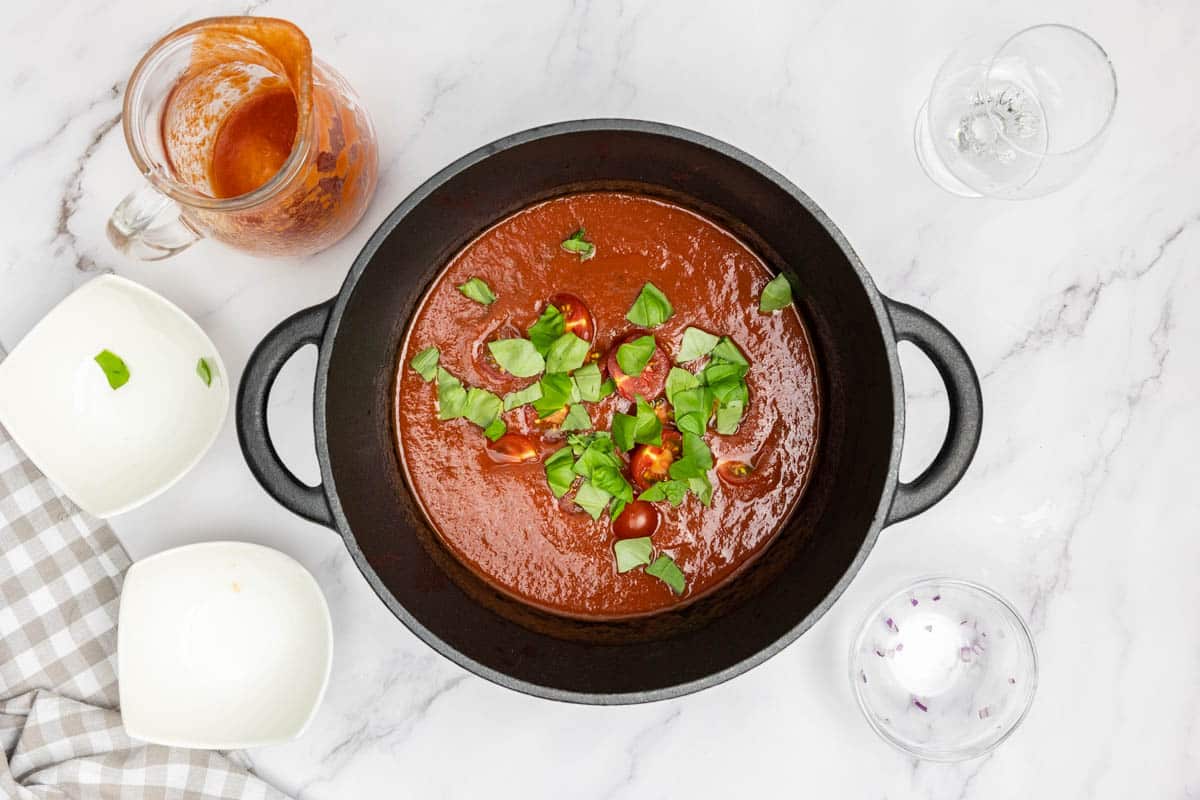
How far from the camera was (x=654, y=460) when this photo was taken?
1.58 meters

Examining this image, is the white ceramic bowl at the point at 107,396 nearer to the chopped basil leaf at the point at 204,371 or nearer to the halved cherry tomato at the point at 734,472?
the chopped basil leaf at the point at 204,371

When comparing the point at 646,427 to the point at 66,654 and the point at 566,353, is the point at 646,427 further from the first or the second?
the point at 66,654

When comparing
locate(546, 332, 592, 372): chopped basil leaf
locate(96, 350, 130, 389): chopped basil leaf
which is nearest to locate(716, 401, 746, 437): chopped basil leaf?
locate(546, 332, 592, 372): chopped basil leaf

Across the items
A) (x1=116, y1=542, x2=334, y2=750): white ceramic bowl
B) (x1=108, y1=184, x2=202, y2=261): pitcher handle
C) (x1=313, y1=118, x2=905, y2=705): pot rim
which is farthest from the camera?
(x1=116, y1=542, x2=334, y2=750): white ceramic bowl

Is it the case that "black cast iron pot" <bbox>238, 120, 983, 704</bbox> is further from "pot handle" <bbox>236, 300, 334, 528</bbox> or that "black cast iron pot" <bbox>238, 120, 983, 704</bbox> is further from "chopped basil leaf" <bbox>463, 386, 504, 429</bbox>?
"chopped basil leaf" <bbox>463, 386, 504, 429</bbox>

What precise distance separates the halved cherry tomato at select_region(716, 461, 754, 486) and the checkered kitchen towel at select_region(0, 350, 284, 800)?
0.98m

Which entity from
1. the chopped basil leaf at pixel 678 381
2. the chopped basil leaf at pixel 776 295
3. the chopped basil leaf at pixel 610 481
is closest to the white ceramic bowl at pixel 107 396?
the chopped basil leaf at pixel 610 481

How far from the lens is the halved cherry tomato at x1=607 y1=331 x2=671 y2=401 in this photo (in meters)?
1.57

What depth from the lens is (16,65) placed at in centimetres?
174

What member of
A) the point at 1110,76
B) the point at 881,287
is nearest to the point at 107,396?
the point at 881,287

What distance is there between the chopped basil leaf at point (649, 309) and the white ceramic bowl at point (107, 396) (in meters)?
0.72

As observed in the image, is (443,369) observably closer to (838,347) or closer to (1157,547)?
(838,347)

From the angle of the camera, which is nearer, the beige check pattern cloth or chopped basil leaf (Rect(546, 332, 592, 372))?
chopped basil leaf (Rect(546, 332, 592, 372))

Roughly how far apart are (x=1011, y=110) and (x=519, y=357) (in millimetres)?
974
